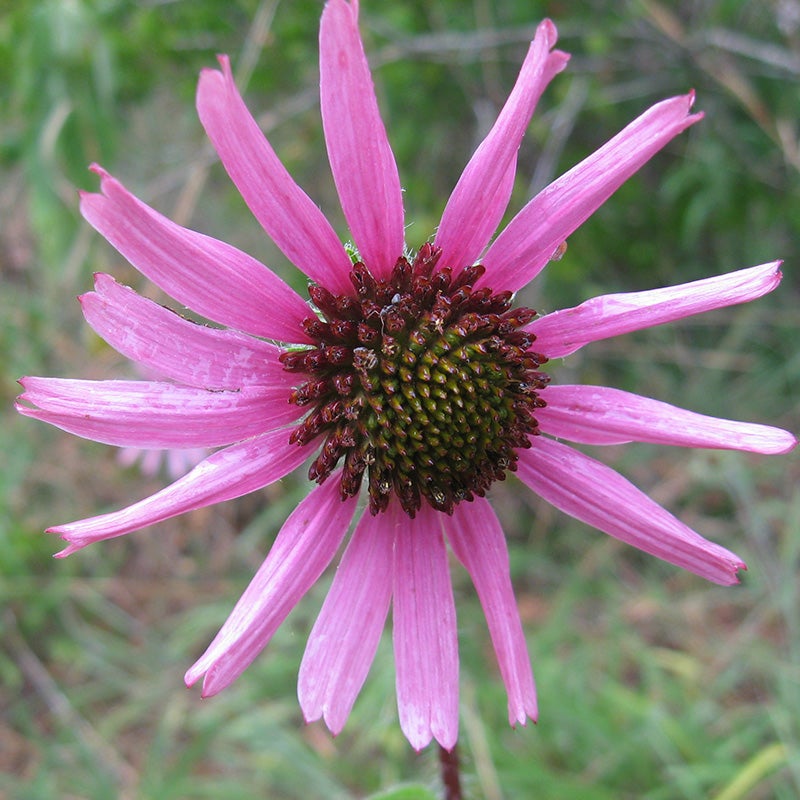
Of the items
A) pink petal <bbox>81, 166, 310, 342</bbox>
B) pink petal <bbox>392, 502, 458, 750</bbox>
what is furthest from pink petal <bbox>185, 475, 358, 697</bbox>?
pink petal <bbox>81, 166, 310, 342</bbox>

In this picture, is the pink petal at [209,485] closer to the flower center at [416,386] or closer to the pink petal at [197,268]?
the flower center at [416,386]

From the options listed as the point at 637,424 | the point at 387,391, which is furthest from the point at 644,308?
the point at 387,391

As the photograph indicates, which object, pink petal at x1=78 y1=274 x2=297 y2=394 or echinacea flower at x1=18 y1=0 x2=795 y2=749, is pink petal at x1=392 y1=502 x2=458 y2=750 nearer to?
echinacea flower at x1=18 y1=0 x2=795 y2=749

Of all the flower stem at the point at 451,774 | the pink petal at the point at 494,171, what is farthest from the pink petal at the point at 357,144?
the flower stem at the point at 451,774

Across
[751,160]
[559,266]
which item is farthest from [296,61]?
[751,160]

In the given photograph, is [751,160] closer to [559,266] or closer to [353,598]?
[559,266]

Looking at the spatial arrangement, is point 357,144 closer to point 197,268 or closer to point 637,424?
point 197,268
